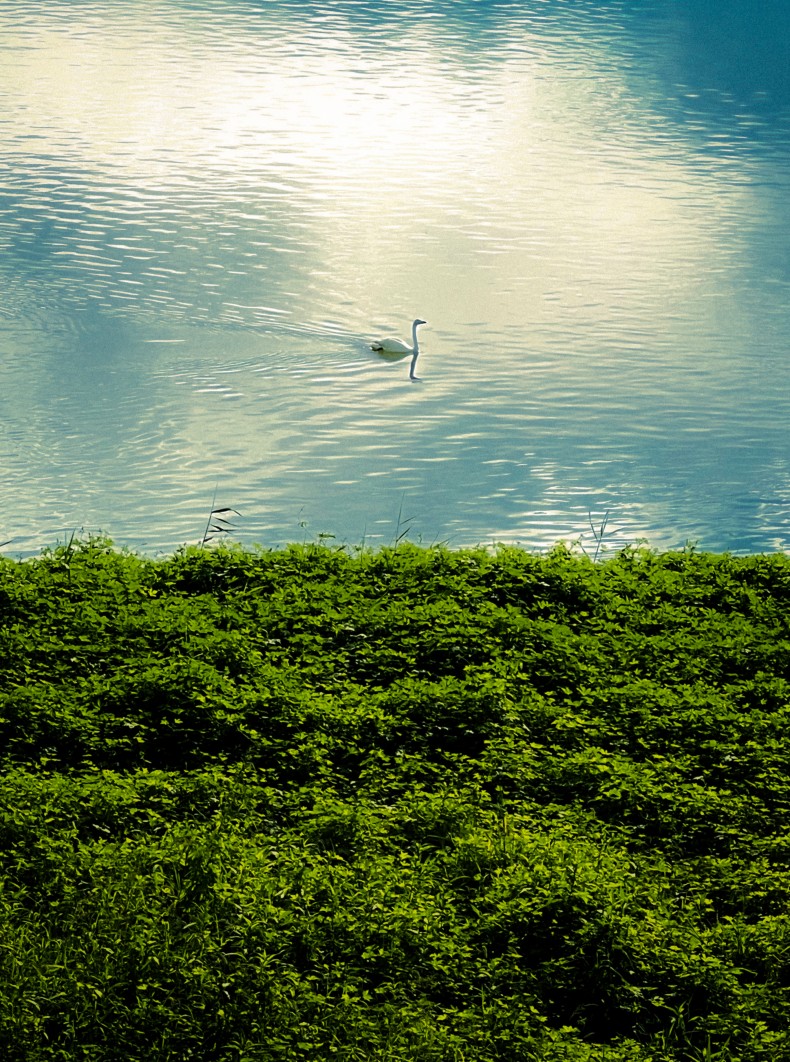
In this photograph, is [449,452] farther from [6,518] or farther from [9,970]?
[9,970]

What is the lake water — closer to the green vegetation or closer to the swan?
the swan

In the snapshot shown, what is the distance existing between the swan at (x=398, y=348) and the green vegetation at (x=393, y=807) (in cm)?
170

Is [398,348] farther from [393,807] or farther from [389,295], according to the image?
[393,807]

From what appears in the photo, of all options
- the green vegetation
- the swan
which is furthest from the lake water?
the green vegetation

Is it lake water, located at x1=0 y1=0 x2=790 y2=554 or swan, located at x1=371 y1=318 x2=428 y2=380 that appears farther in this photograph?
swan, located at x1=371 y1=318 x2=428 y2=380

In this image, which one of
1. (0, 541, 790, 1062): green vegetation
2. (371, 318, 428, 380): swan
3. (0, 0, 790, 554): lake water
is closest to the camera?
(0, 541, 790, 1062): green vegetation

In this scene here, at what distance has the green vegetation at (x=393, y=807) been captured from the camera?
2346 millimetres

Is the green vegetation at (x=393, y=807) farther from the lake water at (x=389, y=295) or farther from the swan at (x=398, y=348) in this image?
the swan at (x=398, y=348)

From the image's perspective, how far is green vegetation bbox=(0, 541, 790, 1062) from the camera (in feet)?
7.70

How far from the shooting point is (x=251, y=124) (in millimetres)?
8734

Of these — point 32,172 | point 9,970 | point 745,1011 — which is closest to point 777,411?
point 745,1011

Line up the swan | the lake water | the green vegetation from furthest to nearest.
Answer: the swan
the lake water
the green vegetation

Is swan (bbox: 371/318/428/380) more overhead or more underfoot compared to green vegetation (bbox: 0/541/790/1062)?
more overhead

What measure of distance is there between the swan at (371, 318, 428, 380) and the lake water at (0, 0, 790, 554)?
0.08m
